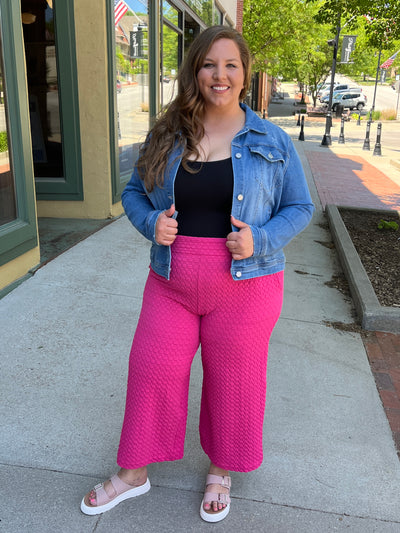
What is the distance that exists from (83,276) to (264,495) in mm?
2988

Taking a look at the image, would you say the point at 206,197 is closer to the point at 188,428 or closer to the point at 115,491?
the point at 115,491

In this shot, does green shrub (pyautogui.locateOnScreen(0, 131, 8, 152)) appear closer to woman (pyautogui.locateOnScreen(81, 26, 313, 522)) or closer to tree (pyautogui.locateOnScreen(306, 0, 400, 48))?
woman (pyautogui.locateOnScreen(81, 26, 313, 522))

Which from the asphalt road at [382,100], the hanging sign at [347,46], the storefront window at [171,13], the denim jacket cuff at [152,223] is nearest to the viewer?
the denim jacket cuff at [152,223]

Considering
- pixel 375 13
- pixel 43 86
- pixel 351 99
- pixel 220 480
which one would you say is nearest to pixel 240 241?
pixel 220 480

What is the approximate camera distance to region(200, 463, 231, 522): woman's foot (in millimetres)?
2283

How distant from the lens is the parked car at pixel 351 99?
40.5 meters

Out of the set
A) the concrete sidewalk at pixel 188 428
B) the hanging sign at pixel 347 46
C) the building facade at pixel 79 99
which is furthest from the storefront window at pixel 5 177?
the hanging sign at pixel 347 46

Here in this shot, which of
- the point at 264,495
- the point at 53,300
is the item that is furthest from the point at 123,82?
the point at 264,495

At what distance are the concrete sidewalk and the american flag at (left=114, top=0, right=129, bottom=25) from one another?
3.66 meters

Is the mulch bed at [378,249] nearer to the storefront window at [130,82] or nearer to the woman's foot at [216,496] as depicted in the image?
the woman's foot at [216,496]

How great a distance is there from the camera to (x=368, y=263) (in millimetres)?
6031

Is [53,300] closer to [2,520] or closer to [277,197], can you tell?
[2,520]

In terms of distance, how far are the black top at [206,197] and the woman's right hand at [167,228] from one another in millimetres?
77

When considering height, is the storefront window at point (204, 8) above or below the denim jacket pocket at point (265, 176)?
above
